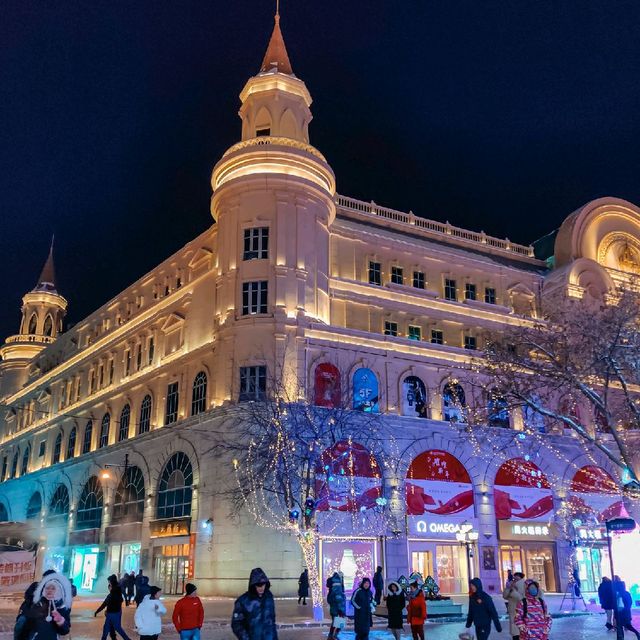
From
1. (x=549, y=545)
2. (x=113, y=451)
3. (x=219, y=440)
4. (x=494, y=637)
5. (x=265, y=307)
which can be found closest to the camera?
(x=494, y=637)

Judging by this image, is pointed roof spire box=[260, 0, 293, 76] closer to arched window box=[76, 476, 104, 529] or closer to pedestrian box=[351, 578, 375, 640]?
arched window box=[76, 476, 104, 529]

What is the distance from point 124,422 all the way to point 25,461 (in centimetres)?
2338

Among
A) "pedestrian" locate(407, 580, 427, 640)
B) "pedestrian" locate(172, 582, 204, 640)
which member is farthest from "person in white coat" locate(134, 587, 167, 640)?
"pedestrian" locate(407, 580, 427, 640)

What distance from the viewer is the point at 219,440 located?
1371 inches

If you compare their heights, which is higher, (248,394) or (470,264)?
(470,264)

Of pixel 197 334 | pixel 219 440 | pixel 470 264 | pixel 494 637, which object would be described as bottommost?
pixel 494 637

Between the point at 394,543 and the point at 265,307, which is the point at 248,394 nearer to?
the point at 265,307

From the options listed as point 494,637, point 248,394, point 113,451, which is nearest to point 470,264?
point 248,394

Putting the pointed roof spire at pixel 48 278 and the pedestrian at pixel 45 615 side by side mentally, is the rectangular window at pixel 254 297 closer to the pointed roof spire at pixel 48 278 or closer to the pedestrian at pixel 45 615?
the pedestrian at pixel 45 615

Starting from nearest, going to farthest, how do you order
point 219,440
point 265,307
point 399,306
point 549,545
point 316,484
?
point 316,484 → point 219,440 → point 265,307 → point 549,545 → point 399,306

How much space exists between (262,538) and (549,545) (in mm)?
17267

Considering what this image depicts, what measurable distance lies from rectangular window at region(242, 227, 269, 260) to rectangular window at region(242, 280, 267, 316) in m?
1.55

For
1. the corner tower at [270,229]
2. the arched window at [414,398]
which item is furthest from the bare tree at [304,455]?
the corner tower at [270,229]

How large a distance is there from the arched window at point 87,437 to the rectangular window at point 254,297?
68.8 feet
